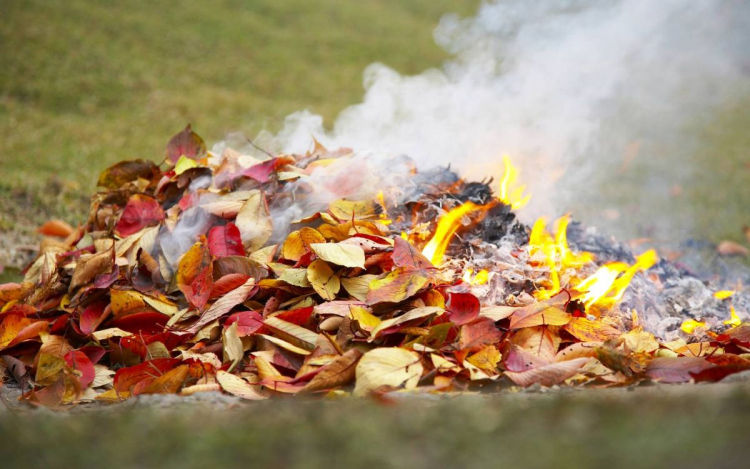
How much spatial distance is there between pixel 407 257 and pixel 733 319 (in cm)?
140

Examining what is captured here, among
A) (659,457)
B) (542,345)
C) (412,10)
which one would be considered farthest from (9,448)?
(412,10)

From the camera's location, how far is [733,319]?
8.52 ft

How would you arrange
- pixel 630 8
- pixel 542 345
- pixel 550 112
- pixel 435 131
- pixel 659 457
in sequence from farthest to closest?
pixel 630 8 → pixel 550 112 → pixel 435 131 → pixel 542 345 → pixel 659 457

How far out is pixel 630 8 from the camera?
5.20 meters

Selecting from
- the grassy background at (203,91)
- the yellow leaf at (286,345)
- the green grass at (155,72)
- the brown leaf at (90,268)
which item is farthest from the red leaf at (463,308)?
the green grass at (155,72)

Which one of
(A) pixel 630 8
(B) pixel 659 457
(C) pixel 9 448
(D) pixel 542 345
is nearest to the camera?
(B) pixel 659 457

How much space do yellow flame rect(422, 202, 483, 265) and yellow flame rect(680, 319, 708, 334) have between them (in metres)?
0.87

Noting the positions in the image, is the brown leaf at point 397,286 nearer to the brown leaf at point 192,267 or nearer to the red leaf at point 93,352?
the brown leaf at point 192,267

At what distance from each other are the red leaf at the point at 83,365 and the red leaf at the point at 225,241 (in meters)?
0.55

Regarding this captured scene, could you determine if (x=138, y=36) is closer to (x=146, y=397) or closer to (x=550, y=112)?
(x=550, y=112)

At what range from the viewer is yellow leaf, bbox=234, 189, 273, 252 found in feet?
7.97

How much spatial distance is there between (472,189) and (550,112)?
58.4 inches

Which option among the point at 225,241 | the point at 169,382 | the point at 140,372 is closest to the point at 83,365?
the point at 140,372

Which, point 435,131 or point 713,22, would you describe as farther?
point 713,22
